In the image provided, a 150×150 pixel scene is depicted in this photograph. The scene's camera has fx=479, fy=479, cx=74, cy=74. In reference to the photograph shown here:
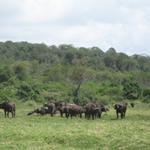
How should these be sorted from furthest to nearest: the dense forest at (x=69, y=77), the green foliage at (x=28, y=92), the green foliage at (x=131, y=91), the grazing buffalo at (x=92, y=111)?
the green foliage at (x=131, y=91), the dense forest at (x=69, y=77), the green foliage at (x=28, y=92), the grazing buffalo at (x=92, y=111)

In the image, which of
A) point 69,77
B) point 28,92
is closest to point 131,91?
point 28,92

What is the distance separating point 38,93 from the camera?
70750mm

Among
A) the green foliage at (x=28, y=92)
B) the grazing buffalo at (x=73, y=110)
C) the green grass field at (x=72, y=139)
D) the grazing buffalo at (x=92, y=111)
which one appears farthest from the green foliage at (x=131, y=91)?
the green grass field at (x=72, y=139)

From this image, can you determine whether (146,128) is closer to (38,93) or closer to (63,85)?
(38,93)

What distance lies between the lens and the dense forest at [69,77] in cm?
7094

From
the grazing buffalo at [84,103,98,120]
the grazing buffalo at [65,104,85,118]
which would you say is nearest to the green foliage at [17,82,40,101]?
the grazing buffalo at [65,104,85,118]

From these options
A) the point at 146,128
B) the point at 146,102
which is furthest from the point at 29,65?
the point at 146,128

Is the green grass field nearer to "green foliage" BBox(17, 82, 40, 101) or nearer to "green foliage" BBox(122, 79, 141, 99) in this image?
"green foliage" BBox(17, 82, 40, 101)

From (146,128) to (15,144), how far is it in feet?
30.8

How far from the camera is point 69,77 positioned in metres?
94.3

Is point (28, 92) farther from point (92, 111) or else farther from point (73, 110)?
point (92, 111)

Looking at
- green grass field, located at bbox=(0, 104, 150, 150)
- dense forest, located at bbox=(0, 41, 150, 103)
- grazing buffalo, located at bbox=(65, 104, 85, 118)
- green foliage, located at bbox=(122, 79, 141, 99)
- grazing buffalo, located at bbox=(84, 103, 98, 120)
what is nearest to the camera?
green grass field, located at bbox=(0, 104, 150, 150)

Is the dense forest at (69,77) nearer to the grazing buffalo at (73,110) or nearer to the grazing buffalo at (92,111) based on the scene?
the grazing buffalo at (73,110)

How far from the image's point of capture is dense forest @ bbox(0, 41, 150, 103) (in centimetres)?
7094
